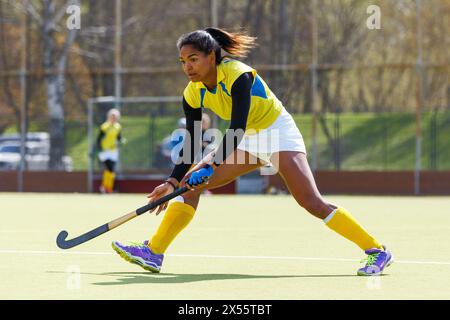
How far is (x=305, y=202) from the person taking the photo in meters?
7.94

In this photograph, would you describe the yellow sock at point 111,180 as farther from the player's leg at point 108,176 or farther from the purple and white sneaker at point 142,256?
the purple and white sneaker at point 142,256

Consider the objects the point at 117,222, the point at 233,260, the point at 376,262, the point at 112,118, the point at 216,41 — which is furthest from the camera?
the point at 112,118

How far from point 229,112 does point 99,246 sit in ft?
8.58

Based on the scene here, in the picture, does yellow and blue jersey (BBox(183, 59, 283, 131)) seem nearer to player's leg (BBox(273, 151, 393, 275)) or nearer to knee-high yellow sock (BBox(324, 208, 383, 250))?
player's leg (BBox(273, 151, 393, 275))

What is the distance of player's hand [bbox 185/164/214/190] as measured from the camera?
307 inches

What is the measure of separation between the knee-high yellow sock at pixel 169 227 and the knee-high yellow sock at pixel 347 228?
1043mm

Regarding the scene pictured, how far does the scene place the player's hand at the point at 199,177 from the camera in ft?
25.6

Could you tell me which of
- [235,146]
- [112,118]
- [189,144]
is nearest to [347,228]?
[235,146]

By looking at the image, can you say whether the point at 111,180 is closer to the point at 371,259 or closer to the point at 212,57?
the point at 212,57

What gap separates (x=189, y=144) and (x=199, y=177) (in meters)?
0.67

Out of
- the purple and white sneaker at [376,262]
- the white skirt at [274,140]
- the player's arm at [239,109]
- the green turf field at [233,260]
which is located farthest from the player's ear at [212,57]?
the purple and white sneaker at [376,262]

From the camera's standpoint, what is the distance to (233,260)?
9008 millimetres
